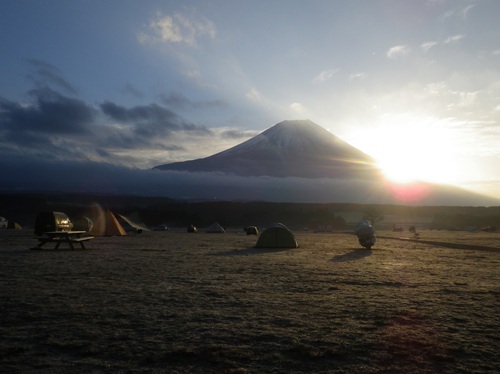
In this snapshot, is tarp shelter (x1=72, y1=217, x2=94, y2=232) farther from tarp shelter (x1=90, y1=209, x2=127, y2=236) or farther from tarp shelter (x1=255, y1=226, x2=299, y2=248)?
tarp shelter (x1=255, y1=226, x2=299, y2=248)

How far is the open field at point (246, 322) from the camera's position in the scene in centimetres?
475

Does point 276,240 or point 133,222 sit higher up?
point 133,222

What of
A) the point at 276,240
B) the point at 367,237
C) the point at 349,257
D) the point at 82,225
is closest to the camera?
the point at 349,257

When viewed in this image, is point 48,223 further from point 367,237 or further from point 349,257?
point 349,257

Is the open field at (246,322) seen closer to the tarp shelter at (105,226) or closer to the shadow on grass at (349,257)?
the shadow on grass at (349,257)

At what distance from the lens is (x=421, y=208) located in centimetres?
13300

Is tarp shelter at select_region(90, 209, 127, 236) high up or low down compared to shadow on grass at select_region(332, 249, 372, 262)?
up

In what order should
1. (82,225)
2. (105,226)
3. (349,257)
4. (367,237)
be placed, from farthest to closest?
(82,225)
(105,226)
(367,237)
(349,257)

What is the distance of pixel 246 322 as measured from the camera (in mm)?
6406

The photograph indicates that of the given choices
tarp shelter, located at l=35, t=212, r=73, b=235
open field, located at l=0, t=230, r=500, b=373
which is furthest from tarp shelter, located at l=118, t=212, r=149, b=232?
open field, located at l=0, t=230, r=500, b=373

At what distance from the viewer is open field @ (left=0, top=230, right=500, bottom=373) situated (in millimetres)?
4746

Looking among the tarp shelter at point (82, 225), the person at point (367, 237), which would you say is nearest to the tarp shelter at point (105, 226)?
the tarp shelter at point (82, 225)

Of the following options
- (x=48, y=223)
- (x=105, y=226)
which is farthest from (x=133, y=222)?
(x=48, y=223)

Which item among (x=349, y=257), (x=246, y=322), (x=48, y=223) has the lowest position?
(x=349, y=257)
